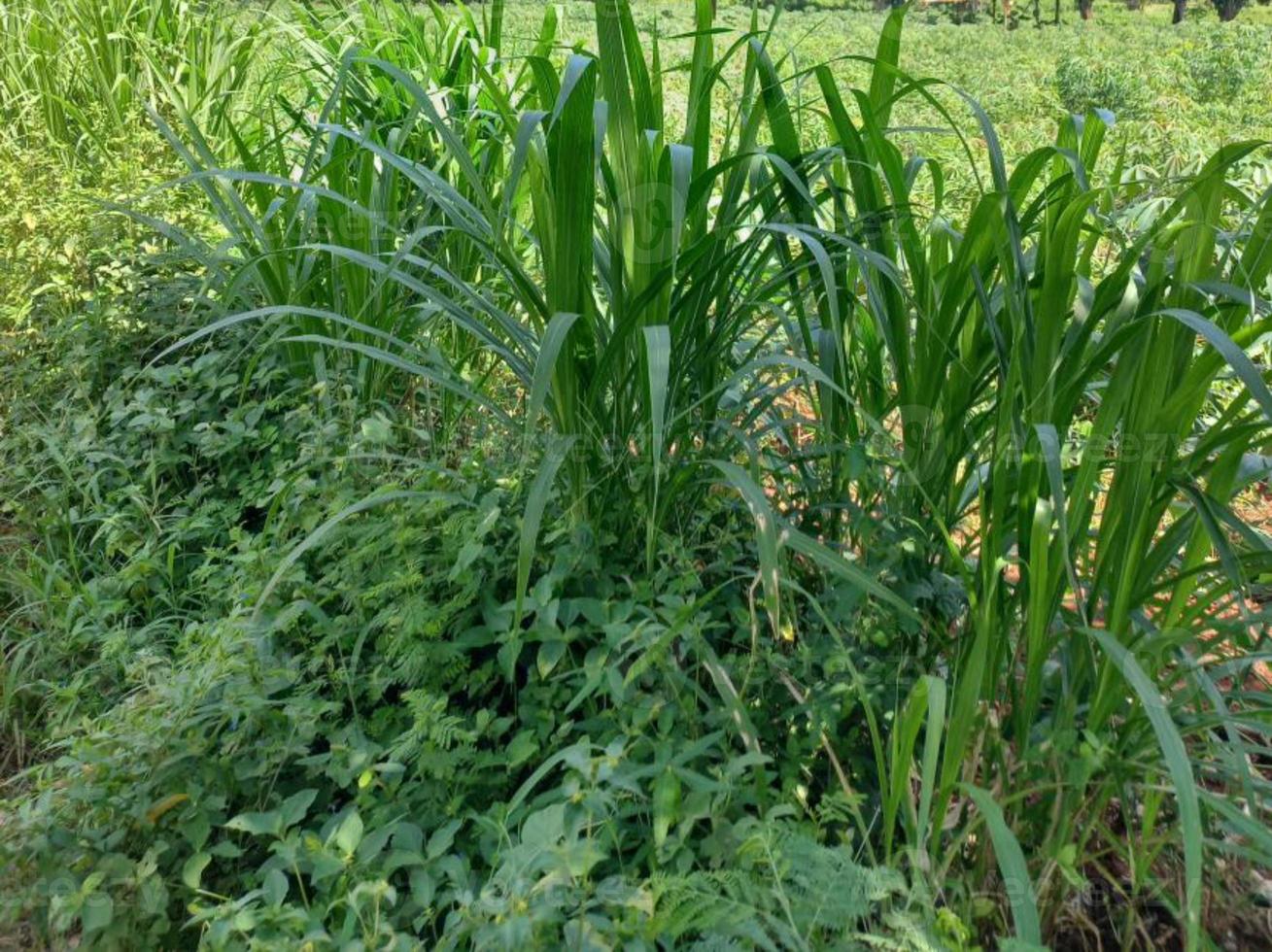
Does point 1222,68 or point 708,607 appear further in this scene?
point 1222,68

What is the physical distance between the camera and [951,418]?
5.21ft

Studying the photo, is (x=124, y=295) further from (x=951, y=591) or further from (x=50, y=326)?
(x=951, y=591)

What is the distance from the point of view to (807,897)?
1186 millimetres

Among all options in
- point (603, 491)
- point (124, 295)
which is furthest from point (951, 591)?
point (124, 295)

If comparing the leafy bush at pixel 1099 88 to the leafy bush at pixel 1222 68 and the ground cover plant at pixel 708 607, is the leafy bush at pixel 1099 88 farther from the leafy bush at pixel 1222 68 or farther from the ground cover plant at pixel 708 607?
the ground cover plant at pixel 708 607

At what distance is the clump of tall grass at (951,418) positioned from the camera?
1.35 meters

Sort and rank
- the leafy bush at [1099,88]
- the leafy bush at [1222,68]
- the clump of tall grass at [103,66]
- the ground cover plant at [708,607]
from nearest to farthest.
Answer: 1. the ground cover plant at [708,607]
2. the clump of tall grass at [103,66]
3. the leafy bush at [1099,88]
4. the leafy bush at [1222,68]

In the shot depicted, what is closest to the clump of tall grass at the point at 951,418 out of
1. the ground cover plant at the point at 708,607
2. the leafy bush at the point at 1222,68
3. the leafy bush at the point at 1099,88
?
the ground cover plant at the point at 708,607

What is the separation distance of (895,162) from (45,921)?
144cm

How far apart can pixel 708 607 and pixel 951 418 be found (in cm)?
43

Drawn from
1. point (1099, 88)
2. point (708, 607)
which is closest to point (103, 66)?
point (708, 607)

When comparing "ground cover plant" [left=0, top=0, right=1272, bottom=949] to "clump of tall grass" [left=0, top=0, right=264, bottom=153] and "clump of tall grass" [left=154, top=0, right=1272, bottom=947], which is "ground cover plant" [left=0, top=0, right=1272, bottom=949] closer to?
"clump of tall grass" [left=154, top=0, right=1272, bottom=947]

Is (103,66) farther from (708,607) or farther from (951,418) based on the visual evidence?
(951,418)

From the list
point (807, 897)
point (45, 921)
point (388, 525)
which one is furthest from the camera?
point (388, 525)
